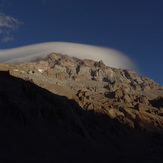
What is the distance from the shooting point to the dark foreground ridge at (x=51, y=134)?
38.5 m

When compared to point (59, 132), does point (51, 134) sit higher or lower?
lower

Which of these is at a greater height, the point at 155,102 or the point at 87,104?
the point at 155,102

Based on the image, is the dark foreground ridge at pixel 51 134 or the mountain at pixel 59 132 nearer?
the dark foreground ridge at pixel 51 134

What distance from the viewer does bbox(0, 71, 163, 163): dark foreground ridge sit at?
38500 mm

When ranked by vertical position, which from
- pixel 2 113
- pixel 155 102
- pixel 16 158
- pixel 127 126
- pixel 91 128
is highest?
A: pixel 155 102

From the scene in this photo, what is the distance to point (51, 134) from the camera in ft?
A: 165

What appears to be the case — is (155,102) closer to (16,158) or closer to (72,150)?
(72,150)

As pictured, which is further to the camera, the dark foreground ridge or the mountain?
the mountain

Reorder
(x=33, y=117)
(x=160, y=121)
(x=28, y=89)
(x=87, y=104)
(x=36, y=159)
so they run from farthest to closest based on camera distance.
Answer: (x=160, y=121) < (x=87, y=104) < (x=28, y=89) < (x=33, y=117) < (x=36, y=159)

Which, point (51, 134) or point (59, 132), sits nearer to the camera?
point (51, 134)

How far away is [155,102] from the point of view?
17025 cm

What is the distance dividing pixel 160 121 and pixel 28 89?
230 ft

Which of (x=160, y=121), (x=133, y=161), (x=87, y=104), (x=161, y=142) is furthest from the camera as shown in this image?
(x=160, y=121)

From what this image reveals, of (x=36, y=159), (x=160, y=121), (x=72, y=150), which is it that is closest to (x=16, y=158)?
(x=36, y=159)
